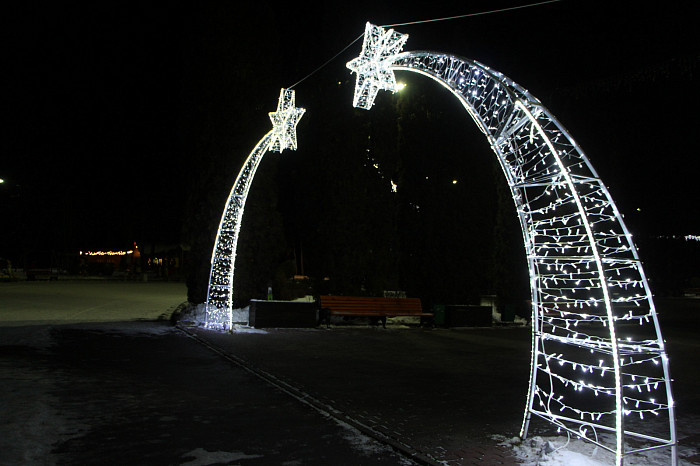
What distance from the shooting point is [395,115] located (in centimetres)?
1892

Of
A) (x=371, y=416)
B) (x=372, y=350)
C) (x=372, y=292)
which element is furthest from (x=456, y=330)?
(x=371, y=416)

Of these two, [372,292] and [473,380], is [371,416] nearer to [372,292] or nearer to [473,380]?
[473,380]

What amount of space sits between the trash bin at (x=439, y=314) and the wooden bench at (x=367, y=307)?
16.3 inches

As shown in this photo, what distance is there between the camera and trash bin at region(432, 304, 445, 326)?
1641cm

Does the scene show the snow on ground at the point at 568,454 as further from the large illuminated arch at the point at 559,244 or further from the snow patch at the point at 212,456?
the snow patch at the point at 212,456

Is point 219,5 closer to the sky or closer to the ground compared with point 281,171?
closer to the sky

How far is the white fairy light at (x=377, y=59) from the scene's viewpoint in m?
7.67

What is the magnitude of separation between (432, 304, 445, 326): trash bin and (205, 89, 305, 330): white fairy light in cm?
582

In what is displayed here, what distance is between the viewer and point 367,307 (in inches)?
618

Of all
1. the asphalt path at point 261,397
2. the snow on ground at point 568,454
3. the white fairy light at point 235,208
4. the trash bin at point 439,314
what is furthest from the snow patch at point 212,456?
the trash bin at point 439,314

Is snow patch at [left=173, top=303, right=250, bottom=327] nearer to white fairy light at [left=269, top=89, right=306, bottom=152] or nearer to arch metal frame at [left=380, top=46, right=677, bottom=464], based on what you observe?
white fairy light at [left=269, top=89, right=306, bottom=152]

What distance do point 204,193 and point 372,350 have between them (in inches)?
324

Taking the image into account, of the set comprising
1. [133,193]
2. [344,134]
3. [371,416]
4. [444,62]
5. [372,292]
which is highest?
[133,193]

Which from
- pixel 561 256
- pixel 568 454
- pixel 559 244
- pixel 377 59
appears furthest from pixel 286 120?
pixel 568 454
